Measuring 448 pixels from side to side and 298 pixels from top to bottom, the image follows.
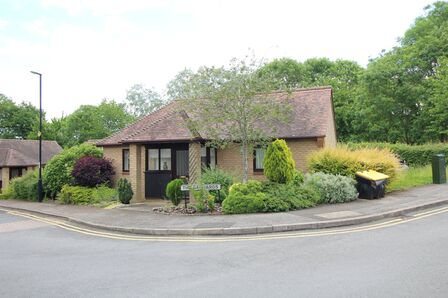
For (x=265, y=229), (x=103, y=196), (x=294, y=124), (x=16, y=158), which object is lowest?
(x=265, y=229)

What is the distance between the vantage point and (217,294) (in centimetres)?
525

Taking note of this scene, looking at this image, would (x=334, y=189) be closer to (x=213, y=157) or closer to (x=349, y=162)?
(x=349, y=162)

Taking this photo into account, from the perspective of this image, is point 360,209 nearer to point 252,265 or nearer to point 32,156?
point 252,265

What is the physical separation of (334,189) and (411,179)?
7.35 metres

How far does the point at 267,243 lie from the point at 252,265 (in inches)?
73.3

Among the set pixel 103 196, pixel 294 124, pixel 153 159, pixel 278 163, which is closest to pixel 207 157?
pixel 153 159

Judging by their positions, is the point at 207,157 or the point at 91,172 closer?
the point at 207,157

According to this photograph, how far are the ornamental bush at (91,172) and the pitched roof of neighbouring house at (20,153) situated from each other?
785 inches

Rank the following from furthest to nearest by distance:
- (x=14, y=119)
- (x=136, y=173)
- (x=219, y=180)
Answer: (x=14, y=119) → (x=136, y=173) → (x=219, y=180)

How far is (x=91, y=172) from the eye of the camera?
755 inches

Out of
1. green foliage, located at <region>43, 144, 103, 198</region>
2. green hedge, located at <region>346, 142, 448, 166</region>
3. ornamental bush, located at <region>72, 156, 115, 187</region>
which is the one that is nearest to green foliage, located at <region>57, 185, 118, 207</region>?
ornamental bush, located at <region>72, 156, 115, 187</region>

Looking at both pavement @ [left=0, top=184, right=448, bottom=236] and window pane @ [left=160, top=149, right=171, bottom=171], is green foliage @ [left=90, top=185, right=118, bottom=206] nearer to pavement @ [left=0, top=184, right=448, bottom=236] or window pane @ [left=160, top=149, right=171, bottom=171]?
window pane @ [left=160, top=149, right=171, bottom=171]

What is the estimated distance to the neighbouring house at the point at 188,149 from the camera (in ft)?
56.2

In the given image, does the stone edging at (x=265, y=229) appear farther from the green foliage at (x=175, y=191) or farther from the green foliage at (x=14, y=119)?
the green foliage at (x=14, y=119)
